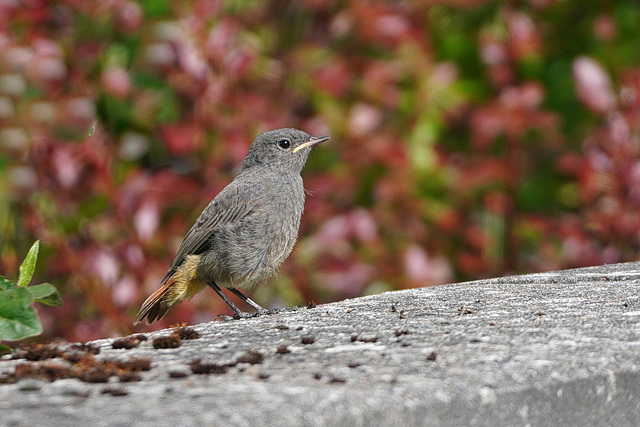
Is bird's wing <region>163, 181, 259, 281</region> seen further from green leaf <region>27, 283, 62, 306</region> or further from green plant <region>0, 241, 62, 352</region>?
green plant <region>0, 241, 62, 352</region>

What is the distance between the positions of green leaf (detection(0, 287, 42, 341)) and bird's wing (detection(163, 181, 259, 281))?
198 cm

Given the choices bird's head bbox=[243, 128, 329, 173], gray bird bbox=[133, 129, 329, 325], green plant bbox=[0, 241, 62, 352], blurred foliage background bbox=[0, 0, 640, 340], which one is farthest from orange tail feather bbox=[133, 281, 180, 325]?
green plant bbox=[0, 241, 62, 352]

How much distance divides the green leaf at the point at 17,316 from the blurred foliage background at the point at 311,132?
1955 mm

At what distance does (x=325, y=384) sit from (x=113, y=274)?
2.45m

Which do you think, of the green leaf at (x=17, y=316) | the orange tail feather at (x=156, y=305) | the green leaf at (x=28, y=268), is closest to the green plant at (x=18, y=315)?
the green leaf at (x=17, y=316)

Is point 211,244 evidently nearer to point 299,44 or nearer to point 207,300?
point 207,300

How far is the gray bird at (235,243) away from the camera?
3.91 metres

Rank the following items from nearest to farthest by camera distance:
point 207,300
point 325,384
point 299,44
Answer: point 325,384, point 207,300, point 299,44

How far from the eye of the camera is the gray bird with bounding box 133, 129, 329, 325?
3912mm

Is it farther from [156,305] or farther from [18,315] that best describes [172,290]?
[18,315]

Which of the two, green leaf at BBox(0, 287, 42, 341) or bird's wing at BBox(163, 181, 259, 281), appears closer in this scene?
green leaf at BBox(0, 287, 42, 341)

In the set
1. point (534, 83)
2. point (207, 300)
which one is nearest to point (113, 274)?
point (207, 300)

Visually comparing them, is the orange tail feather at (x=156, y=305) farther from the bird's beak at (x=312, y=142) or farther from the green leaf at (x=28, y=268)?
the green leaf at (x=28, y=268)

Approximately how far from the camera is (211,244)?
13.1 feet
